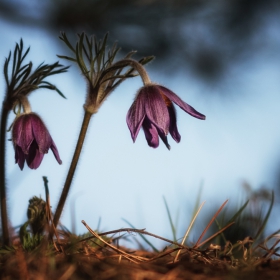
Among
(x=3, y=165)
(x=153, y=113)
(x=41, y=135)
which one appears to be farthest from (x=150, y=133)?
(x=3, y=165)

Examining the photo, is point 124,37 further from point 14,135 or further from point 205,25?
point 14,135

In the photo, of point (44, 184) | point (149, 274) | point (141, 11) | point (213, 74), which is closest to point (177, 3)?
point (141, 11)

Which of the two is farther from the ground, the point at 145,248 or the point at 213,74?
the point at 213,74

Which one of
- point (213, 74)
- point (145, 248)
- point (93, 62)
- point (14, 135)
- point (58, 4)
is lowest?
point (145, 248)

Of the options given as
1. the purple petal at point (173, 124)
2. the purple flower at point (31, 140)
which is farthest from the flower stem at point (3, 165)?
the purple petal at point (173, 124)

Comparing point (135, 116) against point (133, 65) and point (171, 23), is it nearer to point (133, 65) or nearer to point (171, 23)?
point (133, 65)

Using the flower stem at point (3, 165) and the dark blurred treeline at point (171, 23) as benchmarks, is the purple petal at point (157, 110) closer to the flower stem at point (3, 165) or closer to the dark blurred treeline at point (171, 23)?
the flower stem at point (3, 165)

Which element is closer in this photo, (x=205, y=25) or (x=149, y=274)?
(x=149, y=274)

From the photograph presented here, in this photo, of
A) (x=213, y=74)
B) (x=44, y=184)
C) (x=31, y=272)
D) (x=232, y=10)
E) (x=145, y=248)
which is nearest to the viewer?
(x=31, y=272)
